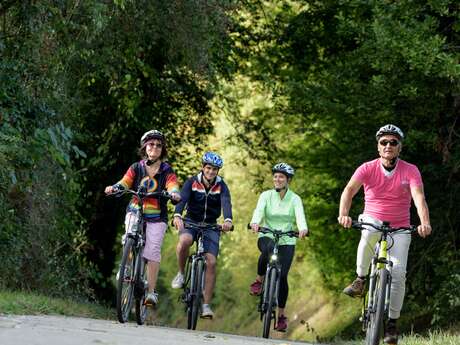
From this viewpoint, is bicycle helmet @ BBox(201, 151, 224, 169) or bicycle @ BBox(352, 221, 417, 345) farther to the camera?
bicycle helmet @ BBox(201, 151, 224, 169)

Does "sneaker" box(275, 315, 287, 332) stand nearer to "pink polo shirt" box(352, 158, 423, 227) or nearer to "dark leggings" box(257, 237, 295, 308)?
"dark leggings" box(257, 237, 295, 308)

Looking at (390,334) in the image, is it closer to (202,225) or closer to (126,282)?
(126,282)

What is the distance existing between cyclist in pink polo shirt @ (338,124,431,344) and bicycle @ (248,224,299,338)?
353 cm

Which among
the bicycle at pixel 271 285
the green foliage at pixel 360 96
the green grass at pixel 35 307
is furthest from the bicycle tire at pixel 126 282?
the green foliage at pixel 360 96

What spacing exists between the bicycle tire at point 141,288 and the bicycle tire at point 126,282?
7 cm

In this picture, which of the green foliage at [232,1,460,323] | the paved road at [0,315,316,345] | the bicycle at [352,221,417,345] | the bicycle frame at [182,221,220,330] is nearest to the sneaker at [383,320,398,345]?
the bicycle at [352,221,417,345]

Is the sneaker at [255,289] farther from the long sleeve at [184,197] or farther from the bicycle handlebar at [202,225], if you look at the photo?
the long sleeve at [184,197]

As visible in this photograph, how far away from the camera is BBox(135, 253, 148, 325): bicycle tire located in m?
12.3

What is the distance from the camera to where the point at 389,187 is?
10844 millimetres

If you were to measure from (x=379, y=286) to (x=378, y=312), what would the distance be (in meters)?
0.26

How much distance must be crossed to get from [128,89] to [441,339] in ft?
45.9

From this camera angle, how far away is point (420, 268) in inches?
862

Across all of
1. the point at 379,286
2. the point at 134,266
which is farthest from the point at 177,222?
the point at 379,286

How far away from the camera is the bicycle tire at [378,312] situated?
1012cm
